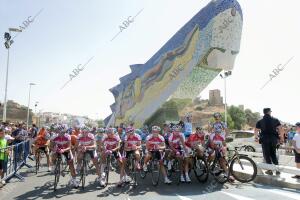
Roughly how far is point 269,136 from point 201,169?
248 centimetres

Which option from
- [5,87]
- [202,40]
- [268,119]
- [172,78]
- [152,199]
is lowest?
[152,199]

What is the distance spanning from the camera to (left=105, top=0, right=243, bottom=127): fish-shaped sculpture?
3519cm

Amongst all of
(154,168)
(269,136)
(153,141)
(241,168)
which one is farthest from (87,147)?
(269,136)

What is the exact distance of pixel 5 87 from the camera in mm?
29625

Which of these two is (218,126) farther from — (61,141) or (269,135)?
(61,141)

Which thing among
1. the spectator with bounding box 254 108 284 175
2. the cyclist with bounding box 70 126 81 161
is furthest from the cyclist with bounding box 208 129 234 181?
the cyclist with bounding box 70 126 81 161

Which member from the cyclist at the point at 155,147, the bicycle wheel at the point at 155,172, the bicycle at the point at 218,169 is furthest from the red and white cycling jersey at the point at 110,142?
the bicycle at the point at 218,169

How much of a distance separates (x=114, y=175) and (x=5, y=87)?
19569 mm

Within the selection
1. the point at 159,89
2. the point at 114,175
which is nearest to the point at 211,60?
the point at 159,89

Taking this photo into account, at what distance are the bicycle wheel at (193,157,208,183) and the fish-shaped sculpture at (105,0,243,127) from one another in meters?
24.6

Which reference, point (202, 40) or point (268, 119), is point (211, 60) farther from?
point (268, 119)

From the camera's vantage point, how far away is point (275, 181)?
10.8 metres

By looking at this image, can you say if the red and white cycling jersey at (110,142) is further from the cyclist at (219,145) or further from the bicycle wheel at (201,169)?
the cyclist at (219,145)

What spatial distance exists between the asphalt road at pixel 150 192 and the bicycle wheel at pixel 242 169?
0.36m
